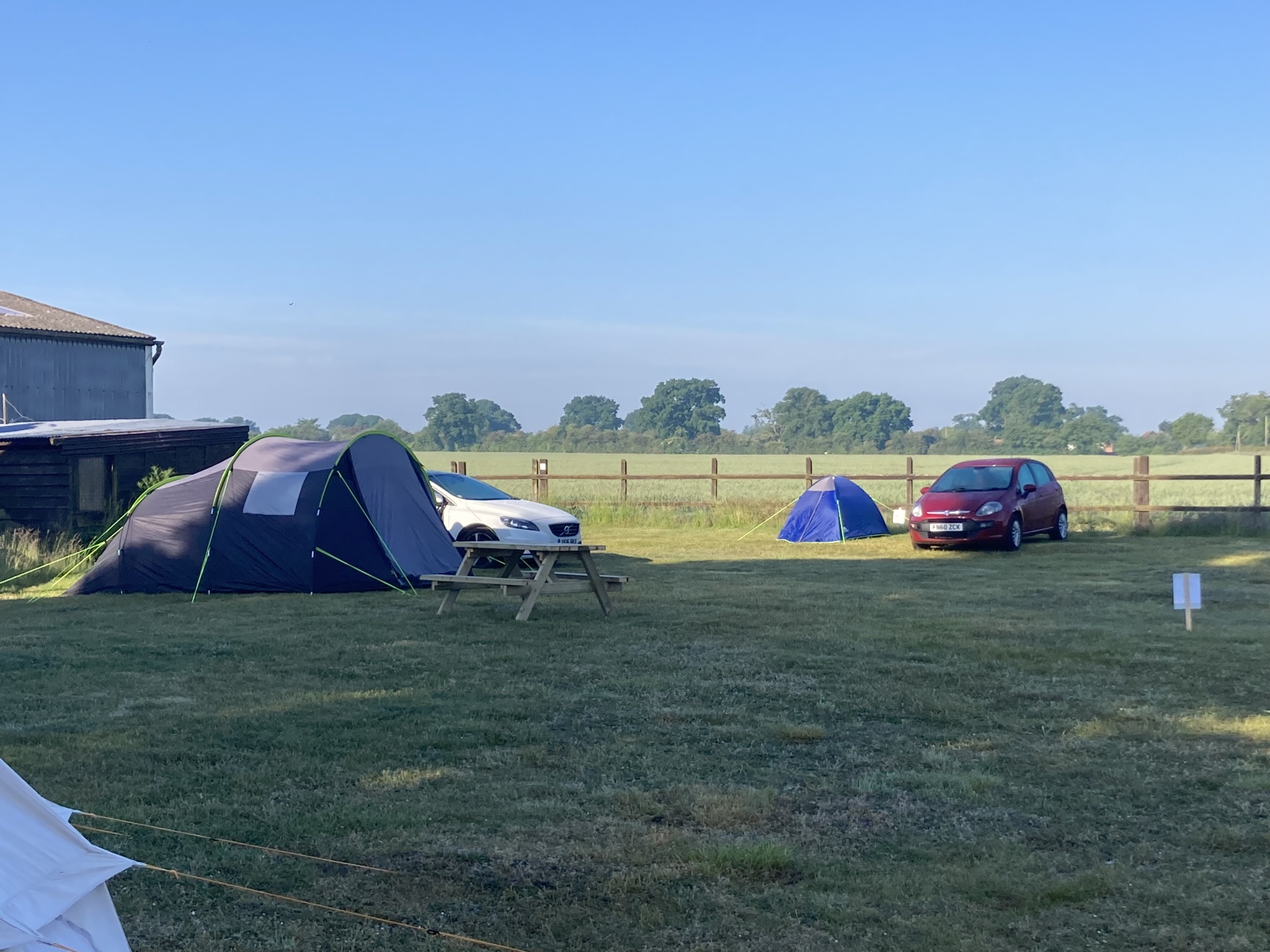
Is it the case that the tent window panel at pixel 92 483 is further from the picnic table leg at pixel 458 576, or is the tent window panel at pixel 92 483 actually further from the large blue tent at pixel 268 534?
the picnic table leg at pixel 458 576

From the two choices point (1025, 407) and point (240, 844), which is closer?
point (240, 844)

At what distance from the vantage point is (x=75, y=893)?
138 inches

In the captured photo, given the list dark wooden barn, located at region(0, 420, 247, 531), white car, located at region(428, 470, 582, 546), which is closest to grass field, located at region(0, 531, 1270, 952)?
white car, located at region(428, 470, 582, 546)

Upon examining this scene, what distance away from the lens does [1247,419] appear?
74062 mm

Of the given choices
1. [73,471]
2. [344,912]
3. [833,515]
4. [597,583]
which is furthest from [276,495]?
[833,515]

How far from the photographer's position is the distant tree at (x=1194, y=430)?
240 ft

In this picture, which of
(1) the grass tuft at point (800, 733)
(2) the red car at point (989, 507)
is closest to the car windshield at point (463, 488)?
(2) the red car at point (989, 507)

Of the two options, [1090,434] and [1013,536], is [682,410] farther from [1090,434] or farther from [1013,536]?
[1013,536]

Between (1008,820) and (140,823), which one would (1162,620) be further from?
(140,823)

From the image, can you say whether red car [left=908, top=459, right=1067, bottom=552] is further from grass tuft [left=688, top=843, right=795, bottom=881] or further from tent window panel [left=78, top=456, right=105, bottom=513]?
grass tuft [left=688, top=843, right=795, bottom=881]

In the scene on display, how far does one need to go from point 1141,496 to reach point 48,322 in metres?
23.3

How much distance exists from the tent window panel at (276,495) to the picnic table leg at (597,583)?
152 inches

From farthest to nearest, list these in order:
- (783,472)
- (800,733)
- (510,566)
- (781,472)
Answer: (783,472) < (781,472) < (510,566) < (800,733)

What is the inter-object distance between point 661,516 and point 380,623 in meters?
13.8
